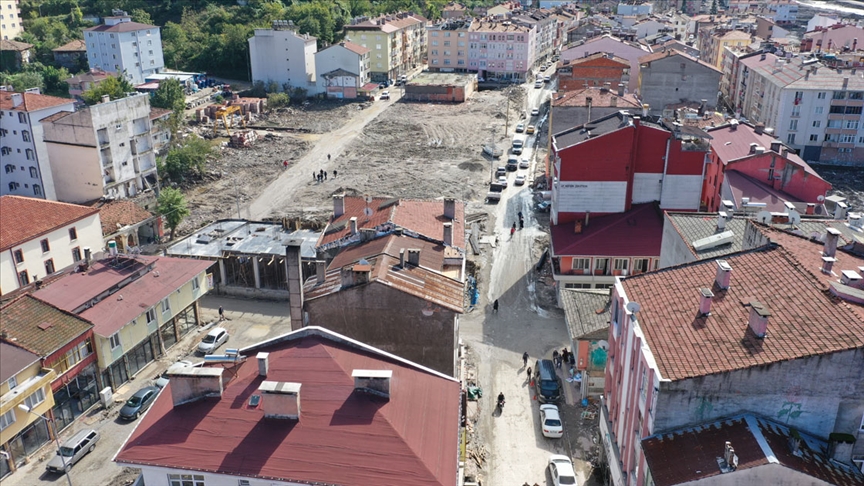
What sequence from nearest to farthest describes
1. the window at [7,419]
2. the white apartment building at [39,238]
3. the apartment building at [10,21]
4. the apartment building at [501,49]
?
the window at [7,419] → the white apartment building at [39,238] → the apartment building at [501,49] → the apartment building at [10,21]

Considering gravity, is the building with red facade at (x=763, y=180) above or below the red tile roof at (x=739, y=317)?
below

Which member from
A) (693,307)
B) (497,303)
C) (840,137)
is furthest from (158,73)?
(693,307)

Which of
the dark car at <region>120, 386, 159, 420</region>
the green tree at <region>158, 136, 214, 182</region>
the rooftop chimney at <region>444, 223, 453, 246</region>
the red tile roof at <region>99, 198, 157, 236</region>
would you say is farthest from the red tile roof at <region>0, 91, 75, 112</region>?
the rooftop chimney at <region>444, 223, 453, 246</region>

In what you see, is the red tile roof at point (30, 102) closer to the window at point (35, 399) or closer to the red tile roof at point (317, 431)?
the window at point (35, 399)

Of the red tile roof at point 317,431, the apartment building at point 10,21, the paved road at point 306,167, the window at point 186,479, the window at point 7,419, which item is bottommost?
the paved road at point 306,167

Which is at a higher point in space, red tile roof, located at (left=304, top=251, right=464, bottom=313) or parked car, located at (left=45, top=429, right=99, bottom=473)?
red tile roof, located at (left=304, top=251, right=464, bottom=313)

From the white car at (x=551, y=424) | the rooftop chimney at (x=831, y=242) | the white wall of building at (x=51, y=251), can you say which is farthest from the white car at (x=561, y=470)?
the white wall of building at (x=51, y=251)

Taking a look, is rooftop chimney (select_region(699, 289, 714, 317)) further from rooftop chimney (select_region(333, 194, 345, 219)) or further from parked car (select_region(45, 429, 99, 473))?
Answer: parked car (select_region(45, 429, 99, 473))
